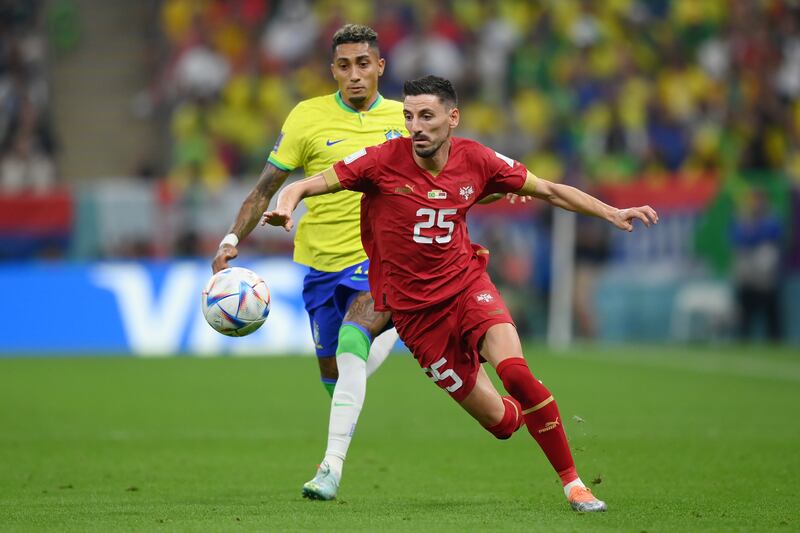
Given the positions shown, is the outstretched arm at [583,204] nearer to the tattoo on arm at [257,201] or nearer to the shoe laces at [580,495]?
the shoe laces at [580,495]

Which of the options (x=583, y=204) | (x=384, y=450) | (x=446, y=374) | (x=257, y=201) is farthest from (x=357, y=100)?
(x=384, y=450)

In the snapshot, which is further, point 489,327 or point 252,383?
point 252,383

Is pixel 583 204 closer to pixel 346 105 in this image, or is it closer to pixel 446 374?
pixel 446 374

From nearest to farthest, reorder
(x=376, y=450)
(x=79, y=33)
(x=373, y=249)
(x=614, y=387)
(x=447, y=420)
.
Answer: (x=373, y=249)
(x=376, y=450)
(x=447, y=420)
(x=614, y=387)
(x=79, y=33)

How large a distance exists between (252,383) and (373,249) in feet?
26.9

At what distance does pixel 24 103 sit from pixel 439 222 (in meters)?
16.5

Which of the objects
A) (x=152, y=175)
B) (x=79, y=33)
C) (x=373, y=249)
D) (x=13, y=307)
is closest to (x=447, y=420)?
(x=373, y=249)

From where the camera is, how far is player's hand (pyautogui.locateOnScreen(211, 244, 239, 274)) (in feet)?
23.5

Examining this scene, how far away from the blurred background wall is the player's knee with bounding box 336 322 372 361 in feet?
36.6

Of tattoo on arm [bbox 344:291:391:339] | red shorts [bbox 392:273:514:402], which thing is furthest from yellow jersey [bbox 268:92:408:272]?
red shorts [bbox 392:273:514:402]

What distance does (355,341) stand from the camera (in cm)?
776

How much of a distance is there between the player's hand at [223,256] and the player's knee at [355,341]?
0.92 m

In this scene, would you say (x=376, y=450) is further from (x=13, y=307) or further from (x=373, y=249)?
(x=13, y=307)

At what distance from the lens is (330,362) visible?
8.45 meters
